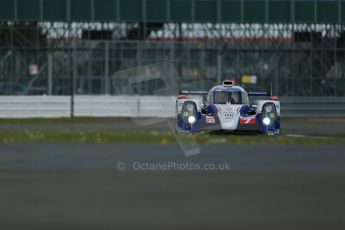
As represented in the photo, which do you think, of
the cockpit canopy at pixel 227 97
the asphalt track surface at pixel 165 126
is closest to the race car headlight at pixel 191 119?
the cockpit canopy at pixel 227 97

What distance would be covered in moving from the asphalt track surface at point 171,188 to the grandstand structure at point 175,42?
2486cm

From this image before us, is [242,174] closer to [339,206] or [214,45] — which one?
[339,206]

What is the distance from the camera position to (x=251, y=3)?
38.8 metres

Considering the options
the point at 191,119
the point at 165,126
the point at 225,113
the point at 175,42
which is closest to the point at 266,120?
the point at 225,113

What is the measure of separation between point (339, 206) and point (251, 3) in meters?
31.3

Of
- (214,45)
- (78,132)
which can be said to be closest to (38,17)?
(214,45)

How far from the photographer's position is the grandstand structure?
38562mm

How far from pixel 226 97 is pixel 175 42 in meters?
29.4

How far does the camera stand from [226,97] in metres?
11.1

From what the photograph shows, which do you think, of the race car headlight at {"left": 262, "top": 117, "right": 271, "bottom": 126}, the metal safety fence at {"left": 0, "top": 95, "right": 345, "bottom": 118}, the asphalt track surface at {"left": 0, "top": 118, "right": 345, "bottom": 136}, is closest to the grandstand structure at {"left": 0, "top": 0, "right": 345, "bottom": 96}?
the metal safety fence at {"left": 0, "top": 95, "right": 345, "bottom": 118}

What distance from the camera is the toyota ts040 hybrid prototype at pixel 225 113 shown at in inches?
431

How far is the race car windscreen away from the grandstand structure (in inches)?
1055

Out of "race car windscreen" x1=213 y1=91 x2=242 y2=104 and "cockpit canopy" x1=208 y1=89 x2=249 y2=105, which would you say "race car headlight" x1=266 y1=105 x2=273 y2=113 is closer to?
"cockpit canopy" x1=208 y1=89 x2=249 y2=105

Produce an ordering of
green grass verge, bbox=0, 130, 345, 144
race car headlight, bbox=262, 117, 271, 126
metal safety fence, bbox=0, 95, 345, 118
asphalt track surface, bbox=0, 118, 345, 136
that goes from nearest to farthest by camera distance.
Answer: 1. race car headlight, bbox=262, 117, 271, 126
2. green grass verge, bbox=0, 130, 345, 144
3. asphalt track surface, bbox=0, 118, 345, 136
4. metal safety fence, bbox=0, 95, 345, 118
